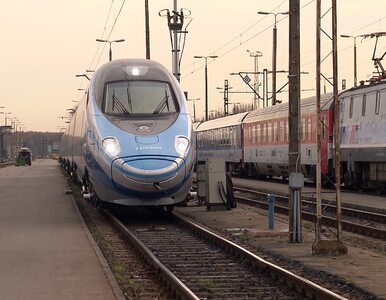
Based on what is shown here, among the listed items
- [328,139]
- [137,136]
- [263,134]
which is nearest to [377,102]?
[328,139]

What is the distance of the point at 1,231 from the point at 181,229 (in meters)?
3.71

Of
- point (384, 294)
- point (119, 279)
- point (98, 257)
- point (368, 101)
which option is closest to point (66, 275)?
point (119, 279)

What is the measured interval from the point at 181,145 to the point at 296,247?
4.27 m

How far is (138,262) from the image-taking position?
11711mm

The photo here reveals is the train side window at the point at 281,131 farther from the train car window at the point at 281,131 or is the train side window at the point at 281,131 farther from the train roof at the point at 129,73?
the train roof at the point at 129,73

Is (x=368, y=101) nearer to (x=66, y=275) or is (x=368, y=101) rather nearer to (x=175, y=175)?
(x=175, y=175)

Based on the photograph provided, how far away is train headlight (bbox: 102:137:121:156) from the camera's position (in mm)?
15977

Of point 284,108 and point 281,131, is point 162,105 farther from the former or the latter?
point 284,108

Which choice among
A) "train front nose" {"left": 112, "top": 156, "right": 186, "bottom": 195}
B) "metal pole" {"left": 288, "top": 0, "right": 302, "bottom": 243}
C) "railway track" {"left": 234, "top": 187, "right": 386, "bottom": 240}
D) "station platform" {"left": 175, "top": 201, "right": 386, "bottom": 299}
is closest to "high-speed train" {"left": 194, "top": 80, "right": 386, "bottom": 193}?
"railway track" {"left": 234, "top": 187, "right": 386, "bottom": 240}

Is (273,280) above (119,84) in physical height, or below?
below

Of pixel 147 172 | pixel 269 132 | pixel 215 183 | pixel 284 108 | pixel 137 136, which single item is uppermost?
pixel 284 108

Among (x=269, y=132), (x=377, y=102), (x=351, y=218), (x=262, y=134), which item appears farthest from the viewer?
(x=262, y=134)

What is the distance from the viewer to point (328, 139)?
27875 millimetres

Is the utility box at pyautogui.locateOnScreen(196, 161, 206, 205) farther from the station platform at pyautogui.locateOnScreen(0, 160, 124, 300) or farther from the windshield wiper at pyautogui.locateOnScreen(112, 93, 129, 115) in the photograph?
the windshield wiper at pyautogui.locateOnScreen(112, 93, 129, 115)
